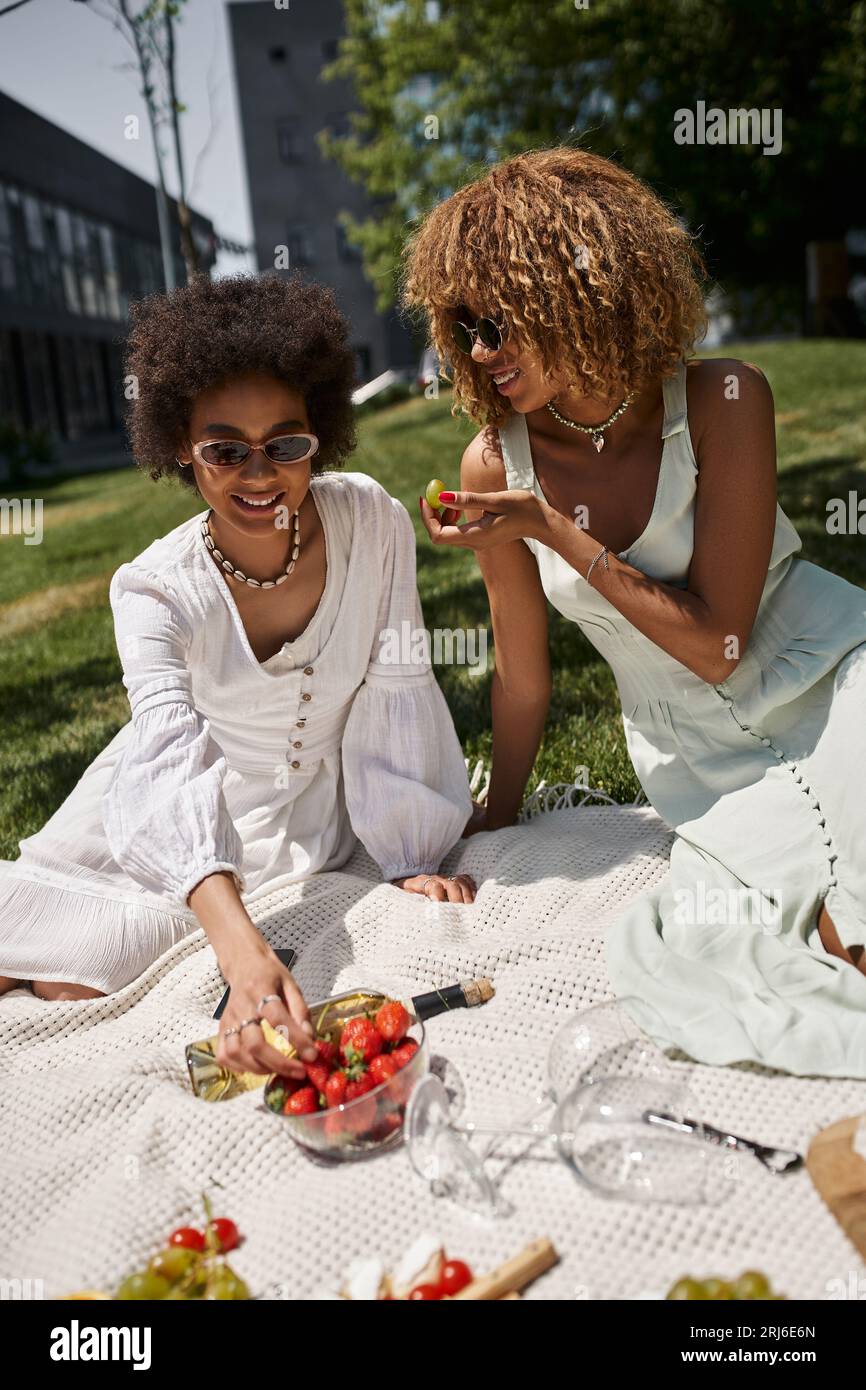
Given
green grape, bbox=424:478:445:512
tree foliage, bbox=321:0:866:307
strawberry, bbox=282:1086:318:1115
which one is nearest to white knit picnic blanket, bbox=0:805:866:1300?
strawberry, bbox=282:1086:318:1115

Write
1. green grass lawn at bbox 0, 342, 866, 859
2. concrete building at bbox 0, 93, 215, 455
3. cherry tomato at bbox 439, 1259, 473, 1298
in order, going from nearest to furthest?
1. cherry tomato at bbox 439, 1259, 473, 1298
2. green grass lawn at bbox 0, 342, 866, 859
3. concrete building at bbox 0, 93, 215, 455

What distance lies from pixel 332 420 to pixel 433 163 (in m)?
31.6

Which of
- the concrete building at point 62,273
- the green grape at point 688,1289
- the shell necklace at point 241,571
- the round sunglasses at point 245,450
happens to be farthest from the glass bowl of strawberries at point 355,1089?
the concrete building at point 62,273

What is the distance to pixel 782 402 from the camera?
13703mm

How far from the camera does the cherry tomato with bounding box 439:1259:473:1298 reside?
1.96 m

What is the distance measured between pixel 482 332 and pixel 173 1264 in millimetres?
2329

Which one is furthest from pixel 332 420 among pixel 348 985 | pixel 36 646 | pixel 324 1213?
pixel 36 646

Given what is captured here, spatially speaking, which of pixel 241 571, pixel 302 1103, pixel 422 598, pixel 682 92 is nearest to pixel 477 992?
pixel 302 1103

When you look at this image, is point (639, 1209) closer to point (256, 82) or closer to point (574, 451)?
point (574, 451)

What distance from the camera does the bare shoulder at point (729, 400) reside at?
3.08 m

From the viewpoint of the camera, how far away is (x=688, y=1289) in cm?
184

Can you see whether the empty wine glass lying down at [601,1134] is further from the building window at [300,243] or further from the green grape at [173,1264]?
the building window at [300,243]

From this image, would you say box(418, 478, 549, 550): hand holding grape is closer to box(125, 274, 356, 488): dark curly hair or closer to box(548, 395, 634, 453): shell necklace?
box(548, 395, 634, 453): shell necklace

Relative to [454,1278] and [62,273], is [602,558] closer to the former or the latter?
[454,1278]
